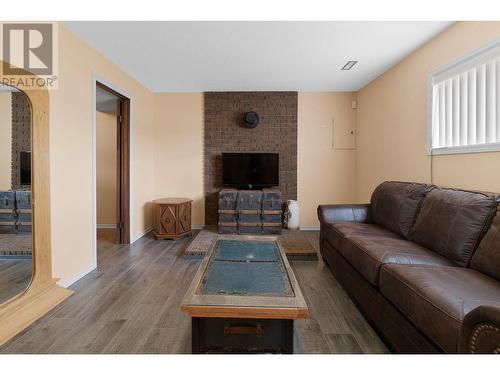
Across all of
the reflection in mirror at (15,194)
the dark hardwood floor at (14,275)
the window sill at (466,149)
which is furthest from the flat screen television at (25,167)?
the window sill at (466,149)

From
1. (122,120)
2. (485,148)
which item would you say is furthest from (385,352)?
(122,120)

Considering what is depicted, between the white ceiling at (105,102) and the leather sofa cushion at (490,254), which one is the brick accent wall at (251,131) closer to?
the white ceiling at (105,102)

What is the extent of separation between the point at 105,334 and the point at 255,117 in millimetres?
3766

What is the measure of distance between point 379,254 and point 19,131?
290 centimetres

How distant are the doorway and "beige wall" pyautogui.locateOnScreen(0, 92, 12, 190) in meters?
1.40

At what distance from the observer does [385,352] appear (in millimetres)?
1586

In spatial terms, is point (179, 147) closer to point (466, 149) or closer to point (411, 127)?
point (411, 127)

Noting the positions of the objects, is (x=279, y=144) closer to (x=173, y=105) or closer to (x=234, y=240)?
(x=173, y=105)

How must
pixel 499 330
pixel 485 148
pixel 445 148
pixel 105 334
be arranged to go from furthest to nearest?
pixel 445 148 → pixel 485 148 → pixel 105 334 → pixel 499 330

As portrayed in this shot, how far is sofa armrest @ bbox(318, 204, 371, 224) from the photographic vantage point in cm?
303

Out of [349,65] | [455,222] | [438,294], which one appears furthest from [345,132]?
[438,294]

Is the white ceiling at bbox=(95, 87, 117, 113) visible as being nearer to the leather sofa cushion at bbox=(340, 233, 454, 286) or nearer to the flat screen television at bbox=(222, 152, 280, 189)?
the flat screen television at bbox=(222, 152, 280, 189)

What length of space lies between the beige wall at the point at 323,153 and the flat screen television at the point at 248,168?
61 cm

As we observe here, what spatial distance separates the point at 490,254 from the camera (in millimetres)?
1541
